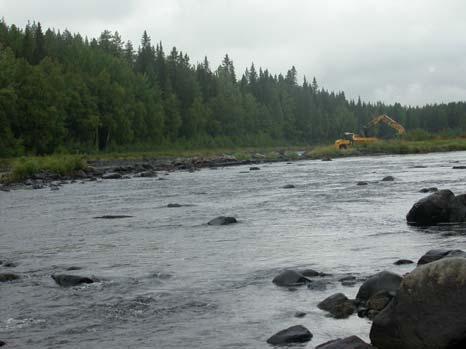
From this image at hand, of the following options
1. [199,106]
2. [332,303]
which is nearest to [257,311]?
[332,303]

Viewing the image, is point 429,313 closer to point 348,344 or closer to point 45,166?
point 348,344

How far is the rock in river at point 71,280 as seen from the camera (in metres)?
12.7

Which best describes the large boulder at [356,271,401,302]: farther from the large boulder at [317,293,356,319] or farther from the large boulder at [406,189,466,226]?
the large boulder at [406,189,466,226]

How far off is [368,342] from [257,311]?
94.6 inches

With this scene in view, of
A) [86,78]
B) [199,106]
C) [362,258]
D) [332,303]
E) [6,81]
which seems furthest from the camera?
[199,106]

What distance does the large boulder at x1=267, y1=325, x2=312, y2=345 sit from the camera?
867 cm

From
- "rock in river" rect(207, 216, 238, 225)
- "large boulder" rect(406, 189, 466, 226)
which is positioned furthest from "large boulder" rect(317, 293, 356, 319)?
"rock in river" rect(207, 216, 238, 225)

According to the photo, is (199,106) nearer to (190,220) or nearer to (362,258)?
(190,220)

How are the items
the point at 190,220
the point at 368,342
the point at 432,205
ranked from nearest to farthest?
the point at 368,342 < the point at 432,205 < the point at 190,220

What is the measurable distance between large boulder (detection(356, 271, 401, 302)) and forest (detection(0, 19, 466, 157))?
70.3m

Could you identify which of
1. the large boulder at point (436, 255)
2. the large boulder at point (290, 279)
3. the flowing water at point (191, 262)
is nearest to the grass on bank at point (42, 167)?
the flowing water at point (191, 262)

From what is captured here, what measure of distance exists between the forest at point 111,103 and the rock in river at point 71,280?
65.9 m

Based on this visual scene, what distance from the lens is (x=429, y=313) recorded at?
7879 millimetres

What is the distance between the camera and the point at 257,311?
408 inches
